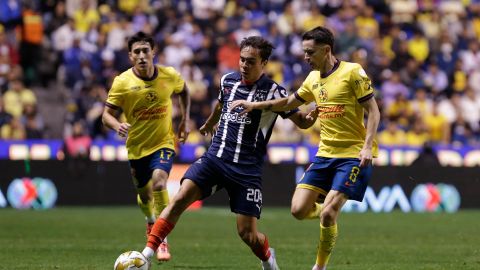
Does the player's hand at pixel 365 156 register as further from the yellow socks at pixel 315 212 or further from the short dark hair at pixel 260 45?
the short dark hair at pixel 260 45

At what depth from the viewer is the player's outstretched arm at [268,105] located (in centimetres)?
1045

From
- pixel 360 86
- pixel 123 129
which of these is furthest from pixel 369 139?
pixel 123 129

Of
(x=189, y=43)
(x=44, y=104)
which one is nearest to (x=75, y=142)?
(x=44, y=104)

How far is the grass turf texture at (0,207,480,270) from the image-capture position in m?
12.7

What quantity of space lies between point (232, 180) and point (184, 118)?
126 inches

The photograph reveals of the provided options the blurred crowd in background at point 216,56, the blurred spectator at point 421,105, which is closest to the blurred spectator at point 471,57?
the blurred crowd in background at point 216,56

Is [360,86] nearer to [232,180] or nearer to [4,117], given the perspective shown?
[232,180]

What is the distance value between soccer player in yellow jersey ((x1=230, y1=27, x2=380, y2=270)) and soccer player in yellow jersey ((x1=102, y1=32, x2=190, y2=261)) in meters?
2.42

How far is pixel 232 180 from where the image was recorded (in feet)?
34.7

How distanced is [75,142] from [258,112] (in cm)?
1378

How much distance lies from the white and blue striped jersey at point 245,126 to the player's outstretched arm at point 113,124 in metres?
1.12

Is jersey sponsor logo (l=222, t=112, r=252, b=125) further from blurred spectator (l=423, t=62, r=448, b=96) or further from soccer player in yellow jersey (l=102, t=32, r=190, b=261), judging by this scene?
blurred spectator (l=423, t=62, r=448, b=96)

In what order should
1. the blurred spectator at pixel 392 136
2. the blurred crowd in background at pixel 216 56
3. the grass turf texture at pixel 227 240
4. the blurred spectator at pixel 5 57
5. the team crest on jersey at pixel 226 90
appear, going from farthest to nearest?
the blurred spectator at pixel 392 136 → the blurred spectator at pixel 5 57 → the blurred crowd in background at pixel 216 56 → the grass turf texture at pixel 227 240 → the team crest on jersey at pixel 226 90

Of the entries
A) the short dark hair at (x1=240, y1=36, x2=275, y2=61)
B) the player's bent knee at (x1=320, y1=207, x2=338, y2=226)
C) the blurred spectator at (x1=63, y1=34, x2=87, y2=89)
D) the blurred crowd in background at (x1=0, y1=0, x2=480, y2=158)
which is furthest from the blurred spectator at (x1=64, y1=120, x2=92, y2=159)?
the short dark hair at (x1=240, y1=36, x2=275, y2=61)
